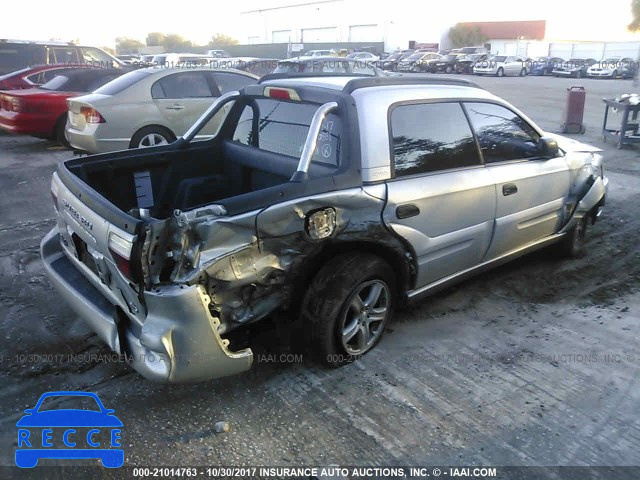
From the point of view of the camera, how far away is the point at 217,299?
2795 millimetres

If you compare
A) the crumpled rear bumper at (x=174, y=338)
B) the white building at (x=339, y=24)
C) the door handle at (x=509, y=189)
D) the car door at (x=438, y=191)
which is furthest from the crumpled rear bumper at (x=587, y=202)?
the white building at (x=339, y=24)

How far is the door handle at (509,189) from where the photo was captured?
13.3 ft

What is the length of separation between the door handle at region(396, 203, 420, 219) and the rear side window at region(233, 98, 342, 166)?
0.48 meters

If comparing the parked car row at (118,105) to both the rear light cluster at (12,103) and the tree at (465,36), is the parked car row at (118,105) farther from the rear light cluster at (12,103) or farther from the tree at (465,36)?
the tree at (465,36)

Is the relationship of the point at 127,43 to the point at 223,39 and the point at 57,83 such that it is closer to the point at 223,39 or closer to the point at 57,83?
the point at 223,39

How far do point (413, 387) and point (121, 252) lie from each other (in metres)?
1.85

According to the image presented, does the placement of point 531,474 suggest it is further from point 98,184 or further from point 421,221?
point 98,184

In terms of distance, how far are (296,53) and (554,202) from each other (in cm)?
5088

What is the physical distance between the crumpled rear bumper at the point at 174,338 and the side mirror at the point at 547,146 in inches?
117

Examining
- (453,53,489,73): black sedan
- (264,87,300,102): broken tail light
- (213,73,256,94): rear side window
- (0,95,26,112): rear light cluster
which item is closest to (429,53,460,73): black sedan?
(453,53,489,73): black sedan

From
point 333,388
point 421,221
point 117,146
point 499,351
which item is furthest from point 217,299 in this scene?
point 117,146

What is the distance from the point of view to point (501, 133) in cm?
418

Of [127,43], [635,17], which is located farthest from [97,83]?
[127,43]

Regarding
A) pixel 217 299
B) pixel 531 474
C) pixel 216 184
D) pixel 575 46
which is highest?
pixel 575 46
